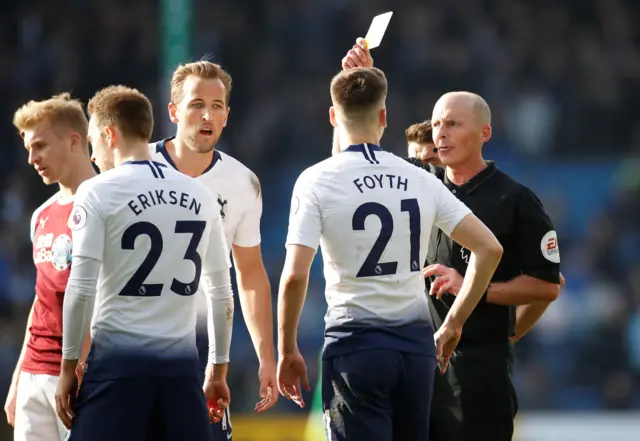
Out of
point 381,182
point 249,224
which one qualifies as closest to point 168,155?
A: point 249,224

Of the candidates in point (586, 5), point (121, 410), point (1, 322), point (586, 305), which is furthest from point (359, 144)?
point (586, 5)

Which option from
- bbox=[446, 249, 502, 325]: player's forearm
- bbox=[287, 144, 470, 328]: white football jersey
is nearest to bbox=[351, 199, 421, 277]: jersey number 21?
bbox=[287, 144, 470, 328]: white football jersey

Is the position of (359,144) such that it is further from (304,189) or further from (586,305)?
(586,305)

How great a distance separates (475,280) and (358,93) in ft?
3.20

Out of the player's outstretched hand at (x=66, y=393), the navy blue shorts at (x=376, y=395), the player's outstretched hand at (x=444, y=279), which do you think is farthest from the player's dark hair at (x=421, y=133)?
the player's outstretched hand at (x=66, y=393)

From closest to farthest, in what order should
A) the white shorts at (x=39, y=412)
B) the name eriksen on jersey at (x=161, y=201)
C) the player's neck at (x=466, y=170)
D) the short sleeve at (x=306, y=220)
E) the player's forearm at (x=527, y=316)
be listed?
the name eriksen on jersey at (x=161, y=201) → the short sleeve at (x=306, y=220) → the white shorts at (x=39, y=412) → the player's neck at (x=466, y=170) → the player's forearm at (x=527, y=316)

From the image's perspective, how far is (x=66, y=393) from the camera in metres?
4.79

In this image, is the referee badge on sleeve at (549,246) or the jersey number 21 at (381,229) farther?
the referee badge on sleeve at (549,246)

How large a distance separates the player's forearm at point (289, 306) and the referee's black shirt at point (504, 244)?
1318 millimetres

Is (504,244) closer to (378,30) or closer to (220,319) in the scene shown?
(378,30)

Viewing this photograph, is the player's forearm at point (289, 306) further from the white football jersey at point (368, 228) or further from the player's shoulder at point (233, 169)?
the player's shoulder at point (233, 169)

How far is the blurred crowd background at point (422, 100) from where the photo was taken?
1585cm

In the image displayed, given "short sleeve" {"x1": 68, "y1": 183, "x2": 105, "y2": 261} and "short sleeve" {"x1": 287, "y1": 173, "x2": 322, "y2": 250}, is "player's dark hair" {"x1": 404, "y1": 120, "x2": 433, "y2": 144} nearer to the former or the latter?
"short sleeve" {"x1": 287, "y1": 173, "x2": 322, "y2": 250}

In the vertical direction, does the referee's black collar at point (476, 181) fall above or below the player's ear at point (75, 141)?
below
